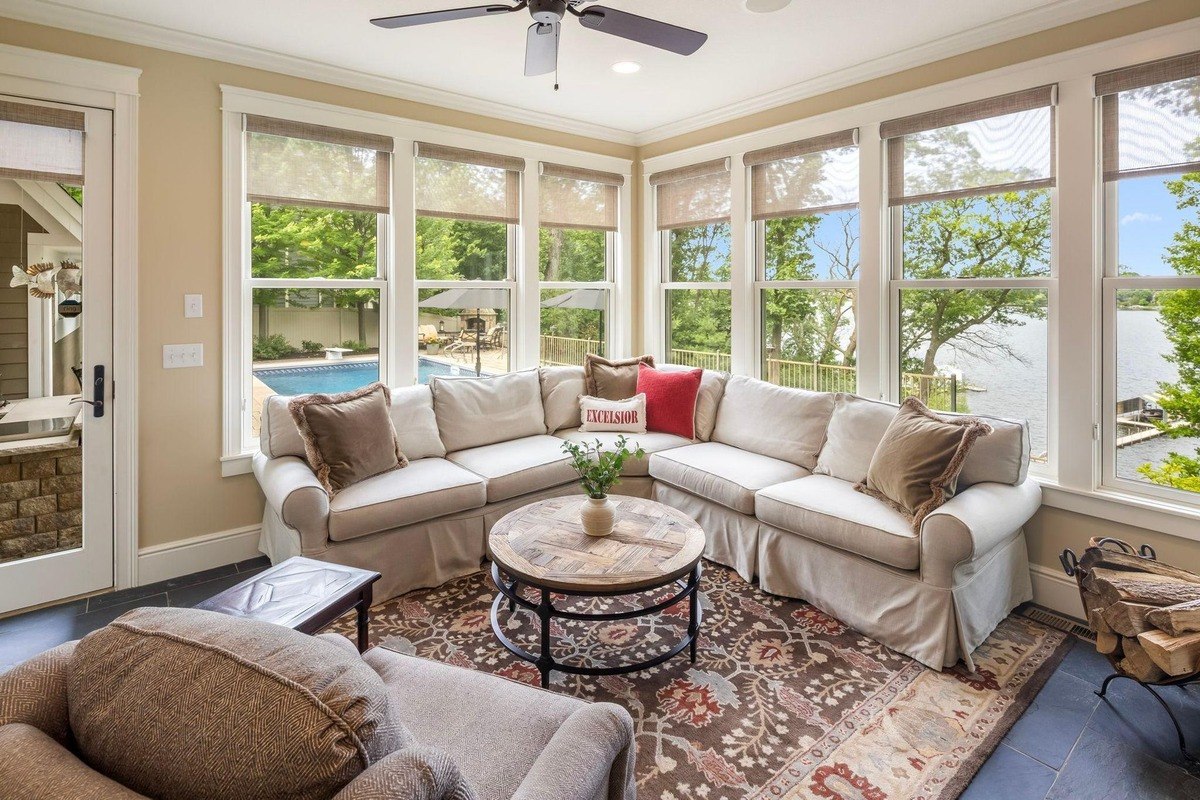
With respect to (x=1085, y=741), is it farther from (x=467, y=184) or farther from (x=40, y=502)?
(x=40, y=502)

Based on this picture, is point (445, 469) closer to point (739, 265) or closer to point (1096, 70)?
point (739, 265)

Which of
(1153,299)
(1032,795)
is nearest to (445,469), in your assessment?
(1032,795)

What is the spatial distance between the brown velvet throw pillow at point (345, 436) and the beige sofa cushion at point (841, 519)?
202 centimetres

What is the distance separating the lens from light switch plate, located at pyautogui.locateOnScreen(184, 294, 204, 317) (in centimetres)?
340

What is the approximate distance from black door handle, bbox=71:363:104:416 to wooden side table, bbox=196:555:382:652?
66.1 inches

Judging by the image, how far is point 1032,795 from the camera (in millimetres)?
1922

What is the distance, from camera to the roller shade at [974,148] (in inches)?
121

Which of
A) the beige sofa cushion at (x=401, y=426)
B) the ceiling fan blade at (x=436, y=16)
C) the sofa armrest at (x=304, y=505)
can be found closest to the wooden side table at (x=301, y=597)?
the sofa armrest at (x=304, y=505)

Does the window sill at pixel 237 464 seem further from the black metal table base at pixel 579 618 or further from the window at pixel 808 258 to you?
the window at pixel 808 258

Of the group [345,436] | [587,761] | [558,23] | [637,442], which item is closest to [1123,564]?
[587,761]

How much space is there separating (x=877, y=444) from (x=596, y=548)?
1647 millimetres

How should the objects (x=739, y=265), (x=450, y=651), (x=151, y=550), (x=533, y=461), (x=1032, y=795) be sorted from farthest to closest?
(x=739, y=265) < (x=533, y=461) < (x=151, y=550) < (x=450, y=651) < (x=1032, y=795)

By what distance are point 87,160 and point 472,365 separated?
238 centimetres

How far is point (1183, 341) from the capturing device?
276 centimetres
